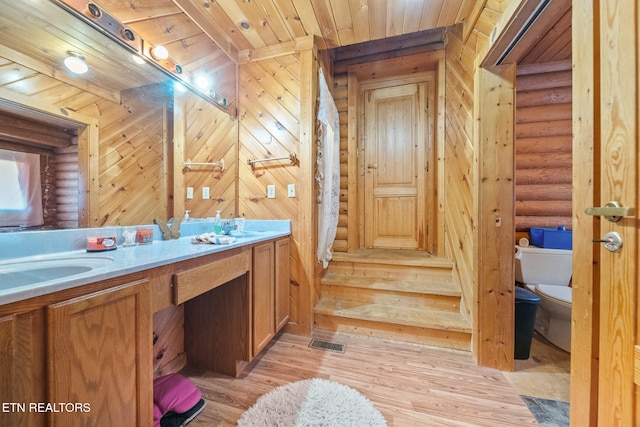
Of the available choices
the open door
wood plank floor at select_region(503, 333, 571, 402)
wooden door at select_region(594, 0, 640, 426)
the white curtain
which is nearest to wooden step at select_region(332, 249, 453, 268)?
the white curtain

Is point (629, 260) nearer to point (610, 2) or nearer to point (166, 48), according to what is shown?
point (610, 2)

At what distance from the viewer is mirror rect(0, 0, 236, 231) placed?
95 centimetres

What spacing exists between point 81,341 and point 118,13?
163cm

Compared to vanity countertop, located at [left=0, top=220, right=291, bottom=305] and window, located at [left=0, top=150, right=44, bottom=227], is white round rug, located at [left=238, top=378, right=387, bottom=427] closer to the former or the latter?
vanity countertop, located at [left=0, top=220, right=291, bottom=305]

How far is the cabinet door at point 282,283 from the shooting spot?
180 centimetres

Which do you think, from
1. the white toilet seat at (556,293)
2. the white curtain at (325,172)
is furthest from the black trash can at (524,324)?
the white curtain at (325,172)

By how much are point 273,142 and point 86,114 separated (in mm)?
1206

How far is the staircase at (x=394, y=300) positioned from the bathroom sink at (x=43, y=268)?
1.62 meters

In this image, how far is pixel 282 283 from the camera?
1.89 meters

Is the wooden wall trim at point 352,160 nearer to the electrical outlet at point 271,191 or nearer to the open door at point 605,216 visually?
the electrical outlet at point 271,191

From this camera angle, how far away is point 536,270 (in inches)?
82.8

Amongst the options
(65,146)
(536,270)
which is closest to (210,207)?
(65,146)

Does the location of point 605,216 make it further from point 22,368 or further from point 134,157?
point 134,157

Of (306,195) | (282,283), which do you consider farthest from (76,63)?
(282,283)
